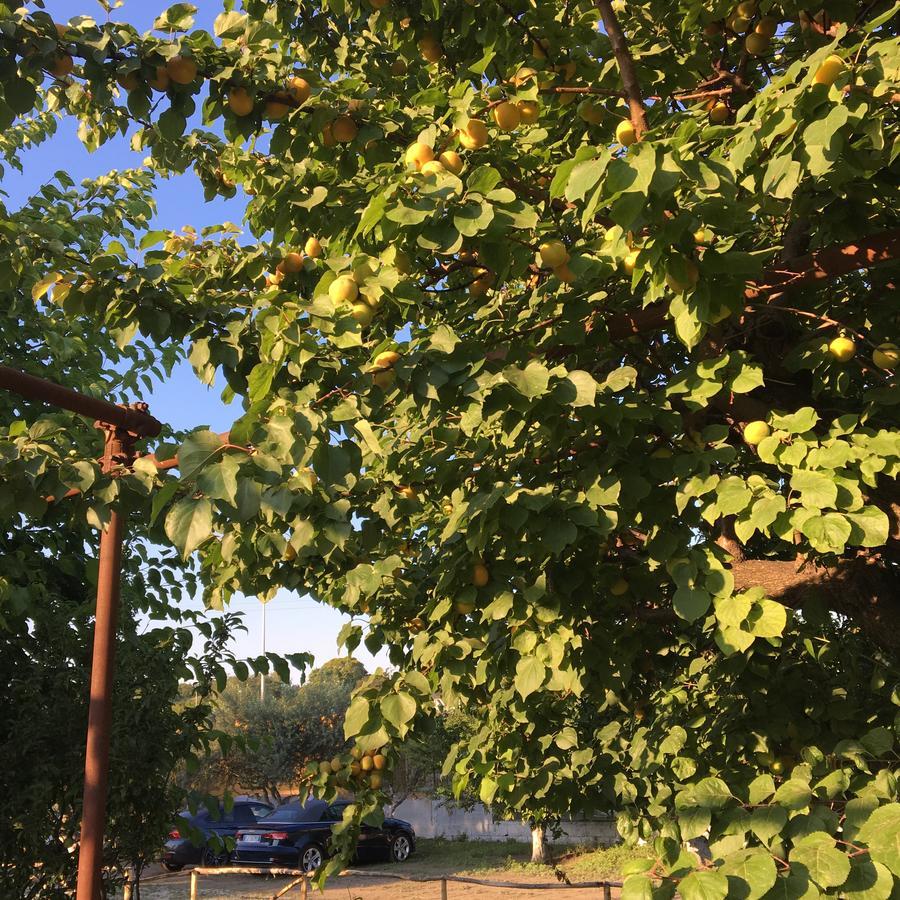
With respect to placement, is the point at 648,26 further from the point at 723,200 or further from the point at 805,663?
the point at 805,663

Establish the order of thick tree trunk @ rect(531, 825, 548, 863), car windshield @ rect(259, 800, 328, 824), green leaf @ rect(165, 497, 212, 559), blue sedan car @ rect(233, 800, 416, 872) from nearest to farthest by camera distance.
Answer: green leaf @ rect(165, 497, 212, 559)
blue sedan car @ rect(233, 800, 416, 872)
thick tree trunk @ rect(531, 825, 548, 863)
car windshield @ rect(259, 800, 328, 824)

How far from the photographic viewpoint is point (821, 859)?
1858mm

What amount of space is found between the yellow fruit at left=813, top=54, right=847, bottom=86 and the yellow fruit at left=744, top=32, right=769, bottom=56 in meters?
1.41

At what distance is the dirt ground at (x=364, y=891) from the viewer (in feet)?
38.6

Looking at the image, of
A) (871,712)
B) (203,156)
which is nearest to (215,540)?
(203,156)

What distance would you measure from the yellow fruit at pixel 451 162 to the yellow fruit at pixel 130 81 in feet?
2.68

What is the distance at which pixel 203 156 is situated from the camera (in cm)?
339

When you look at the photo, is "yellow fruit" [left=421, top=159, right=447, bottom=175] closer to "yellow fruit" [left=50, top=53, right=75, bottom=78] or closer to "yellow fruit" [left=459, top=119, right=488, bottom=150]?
"yellow fruit" [left=459, top=119, right=488, bottom=150]

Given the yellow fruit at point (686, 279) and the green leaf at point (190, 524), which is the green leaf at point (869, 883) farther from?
the green leaf at point (190, 524)

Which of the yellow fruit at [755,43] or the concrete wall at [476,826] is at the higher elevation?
the yellow fruit at [755,43]

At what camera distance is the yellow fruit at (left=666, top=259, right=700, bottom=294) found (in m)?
2.20

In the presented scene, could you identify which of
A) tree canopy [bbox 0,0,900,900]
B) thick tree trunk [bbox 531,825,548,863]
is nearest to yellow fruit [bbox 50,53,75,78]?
tree canopy [bbox 0,0,900,900]

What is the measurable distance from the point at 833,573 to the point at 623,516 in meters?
0.89

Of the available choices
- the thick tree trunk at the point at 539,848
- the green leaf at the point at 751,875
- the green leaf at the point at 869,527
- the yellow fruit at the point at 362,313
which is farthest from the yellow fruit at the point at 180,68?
the thick tree trunk at the point at 539,848
